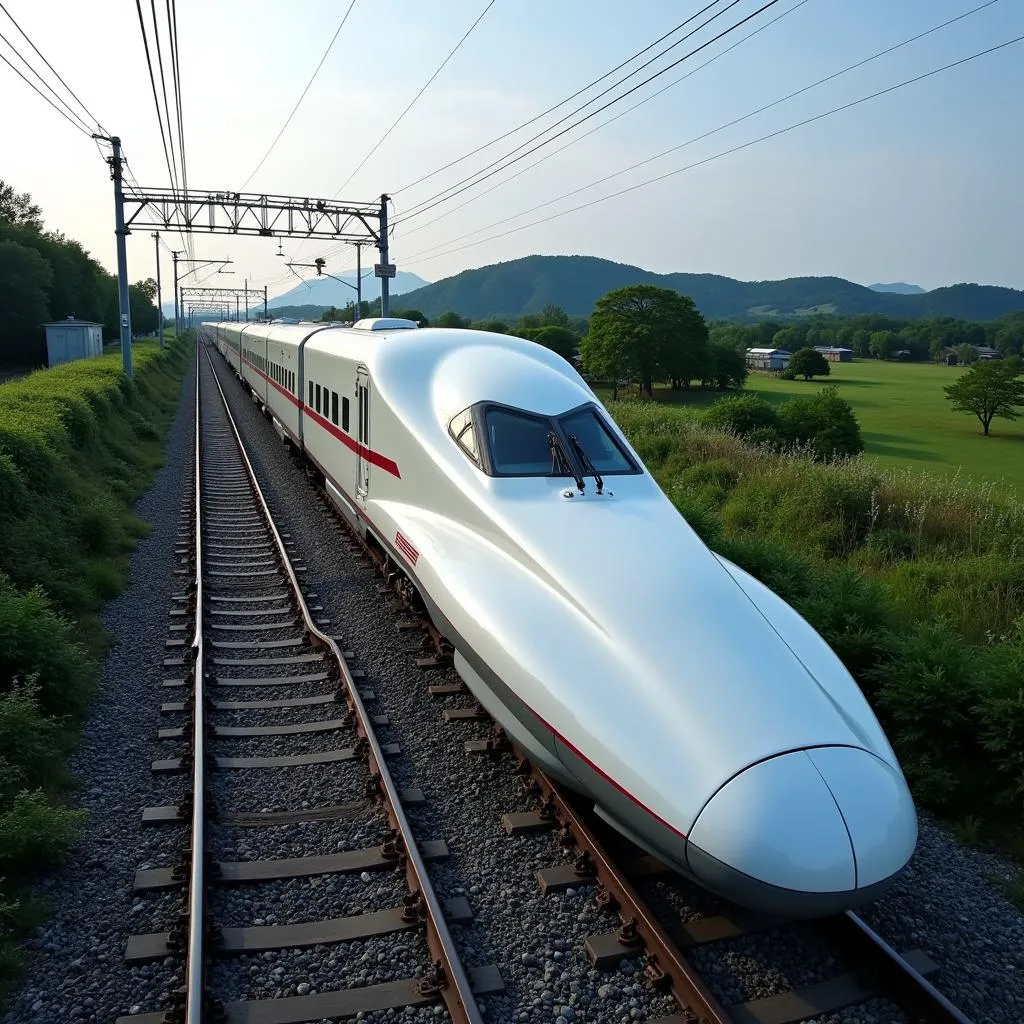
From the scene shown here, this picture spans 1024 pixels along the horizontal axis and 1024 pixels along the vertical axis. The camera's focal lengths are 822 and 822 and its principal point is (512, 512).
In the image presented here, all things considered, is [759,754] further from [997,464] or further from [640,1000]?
[997,464]

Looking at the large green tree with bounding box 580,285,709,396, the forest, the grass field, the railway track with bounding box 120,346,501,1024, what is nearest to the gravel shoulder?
the railway track with bounding box 120,346,501,1024

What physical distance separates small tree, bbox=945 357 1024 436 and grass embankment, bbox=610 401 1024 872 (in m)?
39.6

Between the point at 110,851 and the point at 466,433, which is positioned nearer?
the point at 110,851

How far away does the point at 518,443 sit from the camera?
22.8 ft

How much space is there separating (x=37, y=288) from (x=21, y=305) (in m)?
1.66

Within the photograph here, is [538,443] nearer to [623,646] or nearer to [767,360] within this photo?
[623,646]

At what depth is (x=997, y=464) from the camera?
1423 inches

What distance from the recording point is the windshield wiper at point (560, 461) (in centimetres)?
670

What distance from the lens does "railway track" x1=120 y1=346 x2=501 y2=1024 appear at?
4.09 metres

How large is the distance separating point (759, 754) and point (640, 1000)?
135cm

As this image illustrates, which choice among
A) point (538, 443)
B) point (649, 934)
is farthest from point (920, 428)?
point (649, 934)

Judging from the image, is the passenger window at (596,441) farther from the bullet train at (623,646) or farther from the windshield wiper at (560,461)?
the windshield wiper at (560,461)

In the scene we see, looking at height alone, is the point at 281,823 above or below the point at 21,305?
below

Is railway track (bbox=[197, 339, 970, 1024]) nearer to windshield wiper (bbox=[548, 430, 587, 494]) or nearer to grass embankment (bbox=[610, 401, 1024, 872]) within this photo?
grass embankment (bbox=[610, 401, 1024, 872])
